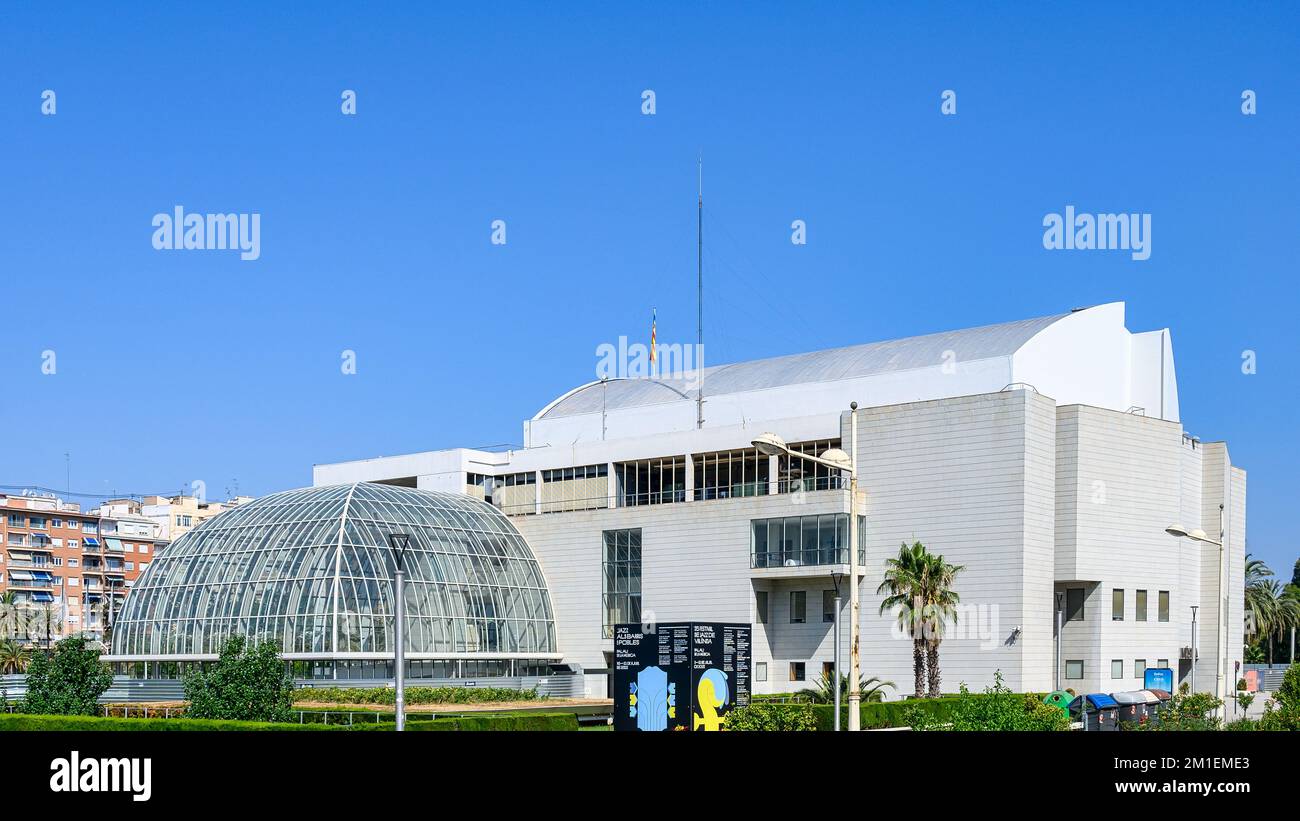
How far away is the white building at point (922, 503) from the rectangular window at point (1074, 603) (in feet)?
0.32

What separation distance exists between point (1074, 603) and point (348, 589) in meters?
35.9

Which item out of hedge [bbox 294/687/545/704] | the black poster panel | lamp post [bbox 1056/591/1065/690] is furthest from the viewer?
hedge [bbox 294/687/545/704]

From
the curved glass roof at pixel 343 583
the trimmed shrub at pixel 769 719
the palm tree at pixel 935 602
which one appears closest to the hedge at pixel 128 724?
the trimmed shrub at pixel 769 719

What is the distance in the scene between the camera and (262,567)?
237 ft

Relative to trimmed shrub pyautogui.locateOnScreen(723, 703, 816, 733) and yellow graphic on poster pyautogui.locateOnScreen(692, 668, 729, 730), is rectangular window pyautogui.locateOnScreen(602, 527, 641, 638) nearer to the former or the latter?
yellow graphic on poster pyautogui.locateOnScreen(692, 668, 729, 730)

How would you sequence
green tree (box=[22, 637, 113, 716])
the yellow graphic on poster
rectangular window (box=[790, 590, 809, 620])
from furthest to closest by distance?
rectangular window (box=[790, 590, 809, 620]) → green tree (box=[22, 637, 113, 716]) → the yellow graphic on poster

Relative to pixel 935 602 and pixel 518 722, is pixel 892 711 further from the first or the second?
pixel 518 722

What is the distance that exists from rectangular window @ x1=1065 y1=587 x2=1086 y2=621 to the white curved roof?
12309 millimetres

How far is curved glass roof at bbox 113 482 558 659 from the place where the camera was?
68938mm

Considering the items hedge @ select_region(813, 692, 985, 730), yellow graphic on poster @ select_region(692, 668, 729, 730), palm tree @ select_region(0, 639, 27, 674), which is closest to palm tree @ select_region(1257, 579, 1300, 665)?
hedge @ select_region(813, 692, 985, 730)

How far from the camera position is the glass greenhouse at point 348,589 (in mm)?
68562

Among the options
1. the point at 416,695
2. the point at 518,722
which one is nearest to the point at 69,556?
the point at 416,695
